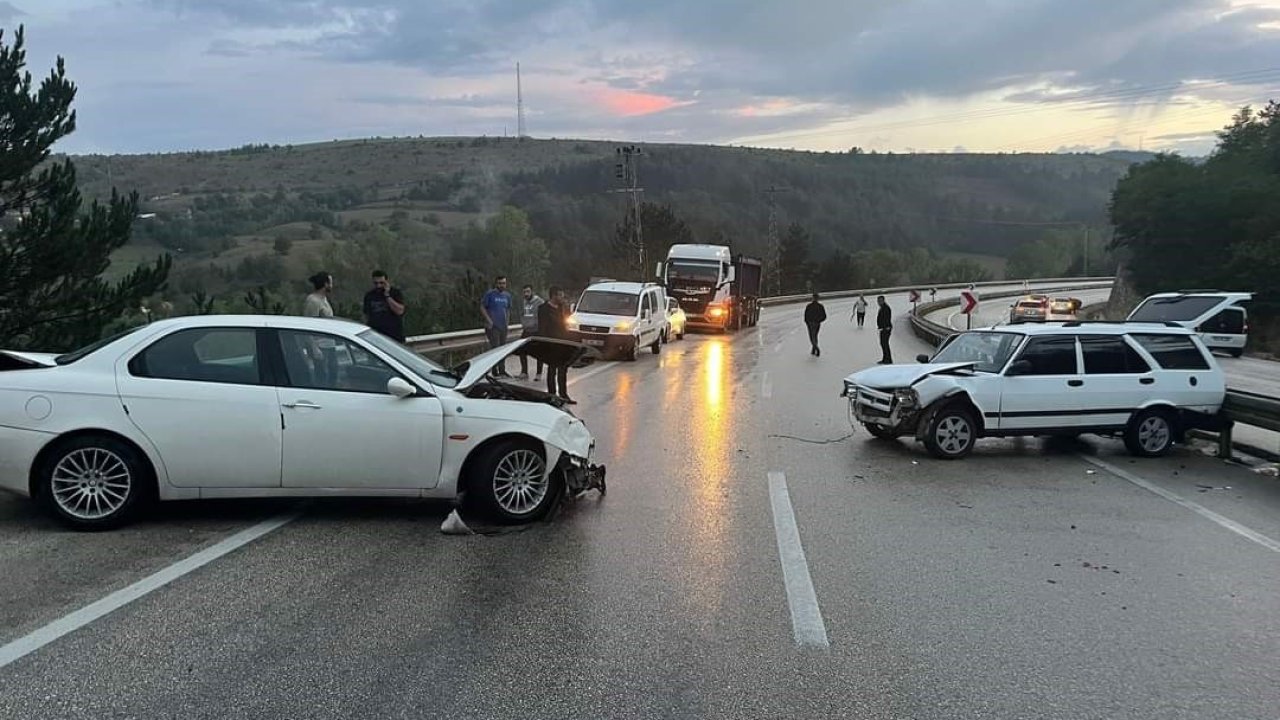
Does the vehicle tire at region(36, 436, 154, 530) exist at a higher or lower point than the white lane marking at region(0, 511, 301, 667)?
higher

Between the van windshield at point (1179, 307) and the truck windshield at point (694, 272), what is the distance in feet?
51.0

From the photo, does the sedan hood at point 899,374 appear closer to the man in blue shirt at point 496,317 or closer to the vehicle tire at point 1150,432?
the vehicle tire at point 1150,432

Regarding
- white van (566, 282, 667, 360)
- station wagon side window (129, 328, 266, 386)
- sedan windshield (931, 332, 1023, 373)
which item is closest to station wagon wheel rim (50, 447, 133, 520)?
station wagon side window (129, 328, 266, 386)

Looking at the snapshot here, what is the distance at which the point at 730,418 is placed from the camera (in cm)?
1304

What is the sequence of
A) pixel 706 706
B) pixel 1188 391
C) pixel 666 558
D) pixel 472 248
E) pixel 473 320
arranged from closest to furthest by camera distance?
1. pixel 706 706
2. pixel 666 558
3. pixel 1188 391
4. pixel 473 320
5. pixel 472 248

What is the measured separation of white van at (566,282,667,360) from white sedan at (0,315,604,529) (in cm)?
1471

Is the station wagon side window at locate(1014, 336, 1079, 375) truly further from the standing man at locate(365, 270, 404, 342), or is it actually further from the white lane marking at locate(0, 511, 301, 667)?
the white lane marking at locate(0, 511, 301, 667)

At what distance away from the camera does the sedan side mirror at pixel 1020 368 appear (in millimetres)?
10375

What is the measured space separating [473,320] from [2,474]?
68.9ft

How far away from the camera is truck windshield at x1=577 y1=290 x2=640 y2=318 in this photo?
24.3m

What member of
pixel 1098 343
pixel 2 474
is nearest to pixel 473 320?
pixel 1098 343

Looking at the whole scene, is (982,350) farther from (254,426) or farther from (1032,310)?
(1032,310)

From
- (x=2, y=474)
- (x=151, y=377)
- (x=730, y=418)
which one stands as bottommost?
(x=730, y=418)

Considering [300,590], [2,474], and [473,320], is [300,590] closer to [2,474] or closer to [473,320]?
[2,474]
